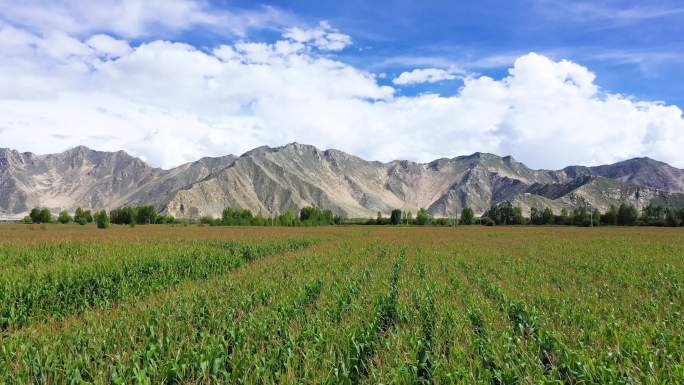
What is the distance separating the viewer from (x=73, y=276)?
18234 millimetres

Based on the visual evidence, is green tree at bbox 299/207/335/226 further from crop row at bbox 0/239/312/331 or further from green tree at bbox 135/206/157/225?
crop row at bbox 0/239/312/331

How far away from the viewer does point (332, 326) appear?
10336 millimetres

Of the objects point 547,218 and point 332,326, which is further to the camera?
point 547,218

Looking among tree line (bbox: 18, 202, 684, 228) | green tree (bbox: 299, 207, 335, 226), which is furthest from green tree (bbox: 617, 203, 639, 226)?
green tree (bbox: 299, 207, 335, 226)

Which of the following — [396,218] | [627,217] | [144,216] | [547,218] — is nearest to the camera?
[627,217]

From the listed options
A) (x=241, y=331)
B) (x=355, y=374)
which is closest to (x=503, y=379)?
(x=355, y=374)

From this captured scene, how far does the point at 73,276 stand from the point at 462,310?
16.1 meters

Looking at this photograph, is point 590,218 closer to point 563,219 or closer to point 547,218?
point 563,219

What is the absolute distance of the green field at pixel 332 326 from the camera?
7.36m

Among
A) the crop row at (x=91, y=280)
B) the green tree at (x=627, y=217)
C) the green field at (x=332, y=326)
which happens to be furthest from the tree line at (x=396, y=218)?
the green field at (x=332, y=326)

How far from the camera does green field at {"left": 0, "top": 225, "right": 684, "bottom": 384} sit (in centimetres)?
736

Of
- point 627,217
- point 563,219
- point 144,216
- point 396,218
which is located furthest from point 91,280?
point 396,218

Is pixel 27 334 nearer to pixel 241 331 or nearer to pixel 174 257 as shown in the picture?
pixel 241 331

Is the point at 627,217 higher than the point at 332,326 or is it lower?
higher
